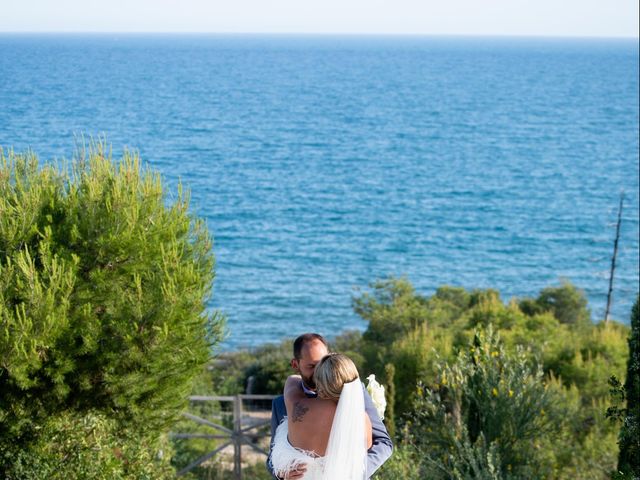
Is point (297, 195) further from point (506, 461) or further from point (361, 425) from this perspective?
point (361, 425)

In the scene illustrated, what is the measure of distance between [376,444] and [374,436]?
0.04m

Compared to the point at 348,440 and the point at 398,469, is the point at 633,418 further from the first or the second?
the point at 348,440

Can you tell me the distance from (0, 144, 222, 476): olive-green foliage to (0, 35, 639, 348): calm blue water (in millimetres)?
1317

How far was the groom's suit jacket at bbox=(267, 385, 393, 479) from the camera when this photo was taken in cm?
413

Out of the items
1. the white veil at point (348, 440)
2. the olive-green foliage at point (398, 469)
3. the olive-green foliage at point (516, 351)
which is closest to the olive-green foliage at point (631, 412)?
the olive-green foliage at point (516, 351)

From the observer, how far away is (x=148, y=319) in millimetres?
7793

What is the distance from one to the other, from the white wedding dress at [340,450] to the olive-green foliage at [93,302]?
361 cm

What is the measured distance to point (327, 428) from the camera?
3896 mm

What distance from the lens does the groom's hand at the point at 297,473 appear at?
405 centimetres

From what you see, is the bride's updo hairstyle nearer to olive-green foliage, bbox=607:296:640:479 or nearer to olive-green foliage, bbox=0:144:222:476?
olive-green foliage, bbox=607:296:640:479

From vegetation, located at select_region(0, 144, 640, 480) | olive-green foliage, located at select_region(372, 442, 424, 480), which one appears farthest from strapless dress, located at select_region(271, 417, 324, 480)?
vegetation, located at select_region(0, 144, 640, 480)

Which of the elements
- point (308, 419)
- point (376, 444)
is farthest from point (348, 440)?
point (376, 444)

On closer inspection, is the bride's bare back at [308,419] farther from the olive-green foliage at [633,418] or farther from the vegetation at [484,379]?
the olive-green foliage at [633,418]

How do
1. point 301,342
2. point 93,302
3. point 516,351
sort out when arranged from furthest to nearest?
point 516,351 < point 93,302 < point 301,342
